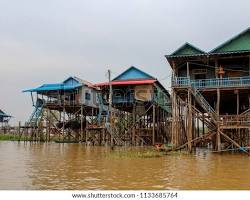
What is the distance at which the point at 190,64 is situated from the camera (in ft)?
90.3

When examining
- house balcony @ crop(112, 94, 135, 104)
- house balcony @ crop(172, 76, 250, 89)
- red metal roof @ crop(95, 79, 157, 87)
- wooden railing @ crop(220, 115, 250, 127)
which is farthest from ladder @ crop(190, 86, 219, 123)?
house balcony @ crop(112, 94, 135, 104)

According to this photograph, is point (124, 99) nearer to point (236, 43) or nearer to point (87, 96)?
point (87, 96)

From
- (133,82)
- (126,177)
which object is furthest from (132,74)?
(126,177)

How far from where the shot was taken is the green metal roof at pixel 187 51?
83.5ft

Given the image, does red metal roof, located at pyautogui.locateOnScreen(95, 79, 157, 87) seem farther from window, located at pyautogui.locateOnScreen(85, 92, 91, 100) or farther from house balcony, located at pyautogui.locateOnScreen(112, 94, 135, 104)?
window, located at pyautogui.locateOnScreen(85, 92, 91, 100)

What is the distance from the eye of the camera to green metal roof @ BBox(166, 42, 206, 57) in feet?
83.5

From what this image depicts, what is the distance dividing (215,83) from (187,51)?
291 centimetres

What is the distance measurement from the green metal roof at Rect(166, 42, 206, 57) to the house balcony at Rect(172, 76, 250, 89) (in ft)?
6.05

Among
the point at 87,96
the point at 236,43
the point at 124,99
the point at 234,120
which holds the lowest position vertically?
the point at 234,120

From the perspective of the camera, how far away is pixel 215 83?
81.8 feet

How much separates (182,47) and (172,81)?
103 inches

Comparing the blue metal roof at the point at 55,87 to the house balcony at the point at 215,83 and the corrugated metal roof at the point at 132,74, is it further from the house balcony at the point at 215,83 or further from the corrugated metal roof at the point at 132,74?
the house balcony at the point at 215,83

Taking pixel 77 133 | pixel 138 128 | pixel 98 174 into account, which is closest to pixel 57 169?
pixel 98 174

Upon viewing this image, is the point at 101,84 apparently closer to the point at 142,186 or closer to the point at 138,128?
the point at 138,128
